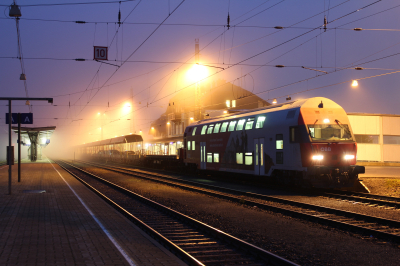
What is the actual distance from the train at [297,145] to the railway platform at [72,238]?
26.9ft

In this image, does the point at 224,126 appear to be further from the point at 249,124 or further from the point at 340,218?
the point at 340,218

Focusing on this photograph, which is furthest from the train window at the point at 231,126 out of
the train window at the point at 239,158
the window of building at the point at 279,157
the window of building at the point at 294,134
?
the window of building at the point at 294,134

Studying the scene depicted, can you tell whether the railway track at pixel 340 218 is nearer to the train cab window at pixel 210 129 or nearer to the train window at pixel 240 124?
the train window at pixel 240 124

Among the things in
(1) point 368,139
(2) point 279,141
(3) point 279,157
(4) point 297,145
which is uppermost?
(1) point 368,139

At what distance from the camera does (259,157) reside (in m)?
19.0

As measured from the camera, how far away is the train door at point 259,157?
1872 centimetres

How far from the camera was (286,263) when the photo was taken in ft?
19.8

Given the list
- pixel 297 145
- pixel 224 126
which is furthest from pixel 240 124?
pixel 297 145

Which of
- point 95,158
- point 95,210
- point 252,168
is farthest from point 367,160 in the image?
point 95,158

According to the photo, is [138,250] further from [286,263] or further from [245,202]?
[245,202]

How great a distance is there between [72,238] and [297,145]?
429 inches

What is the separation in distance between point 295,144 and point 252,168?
152 inches

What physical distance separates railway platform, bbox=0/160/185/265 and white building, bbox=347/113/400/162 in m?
31.7

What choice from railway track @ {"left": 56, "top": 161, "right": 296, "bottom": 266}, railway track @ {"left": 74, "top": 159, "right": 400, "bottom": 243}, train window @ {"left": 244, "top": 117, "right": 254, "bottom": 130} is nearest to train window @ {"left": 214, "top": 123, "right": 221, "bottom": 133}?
train window @ {"left": 244, "top": 117, "right": 254, "bottom": 130}
